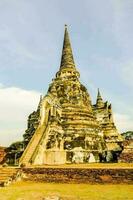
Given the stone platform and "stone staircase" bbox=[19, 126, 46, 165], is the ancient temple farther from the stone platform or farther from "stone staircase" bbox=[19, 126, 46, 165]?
the stone platform

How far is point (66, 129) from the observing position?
2870 centimetres

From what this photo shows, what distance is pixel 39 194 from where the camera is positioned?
13.9m

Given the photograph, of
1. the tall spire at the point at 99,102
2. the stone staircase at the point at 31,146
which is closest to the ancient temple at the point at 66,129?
the stone staircase at the point at 31,146

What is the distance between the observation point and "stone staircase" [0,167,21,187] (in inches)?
690

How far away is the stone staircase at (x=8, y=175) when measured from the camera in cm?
1753

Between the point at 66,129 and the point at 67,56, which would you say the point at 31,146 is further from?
the point at 67,56

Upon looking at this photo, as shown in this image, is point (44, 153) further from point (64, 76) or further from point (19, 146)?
point (64, 76)

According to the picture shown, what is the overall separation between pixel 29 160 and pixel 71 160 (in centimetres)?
534

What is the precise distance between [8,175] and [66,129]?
34.3ft

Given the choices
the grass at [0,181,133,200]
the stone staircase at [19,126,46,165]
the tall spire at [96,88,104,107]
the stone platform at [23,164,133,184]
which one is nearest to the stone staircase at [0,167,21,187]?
the stone platform at [23,164,133,184]

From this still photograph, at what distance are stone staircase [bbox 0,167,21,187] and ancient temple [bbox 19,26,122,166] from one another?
1914 millimetres

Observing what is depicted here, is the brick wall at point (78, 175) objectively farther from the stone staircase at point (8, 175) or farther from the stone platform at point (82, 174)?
the stone staircase at point (8, 175)

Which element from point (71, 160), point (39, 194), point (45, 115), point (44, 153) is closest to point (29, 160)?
point (44, 153)

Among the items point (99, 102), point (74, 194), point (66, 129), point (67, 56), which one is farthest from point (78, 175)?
point (99, 102)
